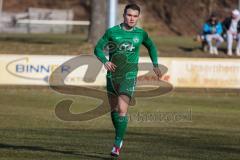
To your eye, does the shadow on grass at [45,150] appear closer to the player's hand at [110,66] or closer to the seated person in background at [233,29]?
the player's hand at [110,66]

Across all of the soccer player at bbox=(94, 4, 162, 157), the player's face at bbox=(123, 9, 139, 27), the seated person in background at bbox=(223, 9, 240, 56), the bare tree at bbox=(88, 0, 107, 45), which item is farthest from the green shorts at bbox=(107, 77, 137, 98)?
the seated person in background at bbox=(223, 9, 240, 56)

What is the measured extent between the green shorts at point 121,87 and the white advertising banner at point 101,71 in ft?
44.3

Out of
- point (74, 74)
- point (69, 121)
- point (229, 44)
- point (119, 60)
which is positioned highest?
point (119, 60)

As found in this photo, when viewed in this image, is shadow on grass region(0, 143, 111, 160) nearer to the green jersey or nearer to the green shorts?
the green shorts

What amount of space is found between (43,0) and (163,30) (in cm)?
1061

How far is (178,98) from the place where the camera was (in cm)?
2473

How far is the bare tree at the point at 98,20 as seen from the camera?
3459cm

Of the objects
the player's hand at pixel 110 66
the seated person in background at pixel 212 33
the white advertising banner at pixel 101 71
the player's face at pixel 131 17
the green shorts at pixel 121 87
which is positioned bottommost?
the seated person in background at pixel 212 33

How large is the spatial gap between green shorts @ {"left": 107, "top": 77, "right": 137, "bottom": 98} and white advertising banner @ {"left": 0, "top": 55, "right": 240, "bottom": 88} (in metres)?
13.5

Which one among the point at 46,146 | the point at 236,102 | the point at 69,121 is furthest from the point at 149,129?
the point at 236,102

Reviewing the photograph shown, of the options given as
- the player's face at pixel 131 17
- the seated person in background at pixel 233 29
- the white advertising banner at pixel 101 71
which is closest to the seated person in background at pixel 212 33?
the seated person in background at pixel 233 29

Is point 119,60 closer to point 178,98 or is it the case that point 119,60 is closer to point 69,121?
point 69,121

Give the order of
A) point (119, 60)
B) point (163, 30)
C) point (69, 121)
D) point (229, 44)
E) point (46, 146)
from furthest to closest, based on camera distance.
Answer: point (163, 30) < point (229, 44) < point (69, 121) < point (46, 146) < point (119, 60)

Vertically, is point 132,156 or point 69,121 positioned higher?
point 132,156
